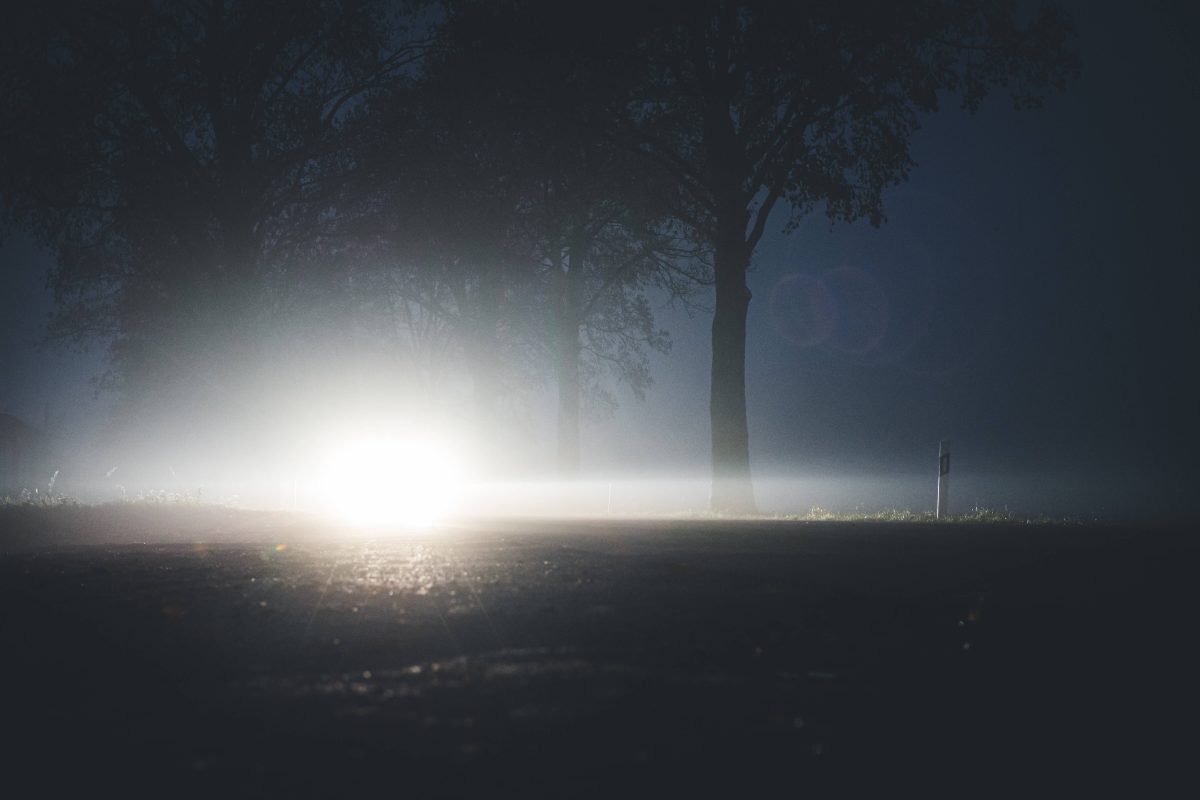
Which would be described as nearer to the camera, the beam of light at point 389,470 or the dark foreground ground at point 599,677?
the dark foreground ground at point 599,677

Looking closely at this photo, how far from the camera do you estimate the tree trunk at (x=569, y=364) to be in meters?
29.7

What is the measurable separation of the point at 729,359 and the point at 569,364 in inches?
410

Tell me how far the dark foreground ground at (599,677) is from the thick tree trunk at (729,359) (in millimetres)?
11858

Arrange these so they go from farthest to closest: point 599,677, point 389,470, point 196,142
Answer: point 389,470 < point 196,142 < point 599,677

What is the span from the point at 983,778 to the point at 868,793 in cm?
42

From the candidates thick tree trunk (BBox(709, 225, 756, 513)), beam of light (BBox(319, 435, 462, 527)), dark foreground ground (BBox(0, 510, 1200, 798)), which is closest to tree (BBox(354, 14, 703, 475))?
thick tree trunk (BBox(709, 225, 756, 513))

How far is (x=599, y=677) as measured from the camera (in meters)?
3.90

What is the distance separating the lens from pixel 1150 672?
14.4 ft

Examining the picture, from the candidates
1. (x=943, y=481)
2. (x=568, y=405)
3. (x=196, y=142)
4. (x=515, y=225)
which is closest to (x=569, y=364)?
(x=568, y=405)

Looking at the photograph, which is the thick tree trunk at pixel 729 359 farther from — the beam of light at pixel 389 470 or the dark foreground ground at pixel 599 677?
the beam of light at pixel 389 470

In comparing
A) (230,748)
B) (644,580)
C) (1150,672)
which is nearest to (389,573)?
(644,580)

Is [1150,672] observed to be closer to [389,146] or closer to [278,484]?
[389,146]

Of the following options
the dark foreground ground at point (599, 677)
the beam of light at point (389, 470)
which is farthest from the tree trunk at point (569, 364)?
the dark foreground ground at point (599, 677)

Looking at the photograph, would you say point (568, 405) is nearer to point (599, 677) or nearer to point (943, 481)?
point (943, 481)
